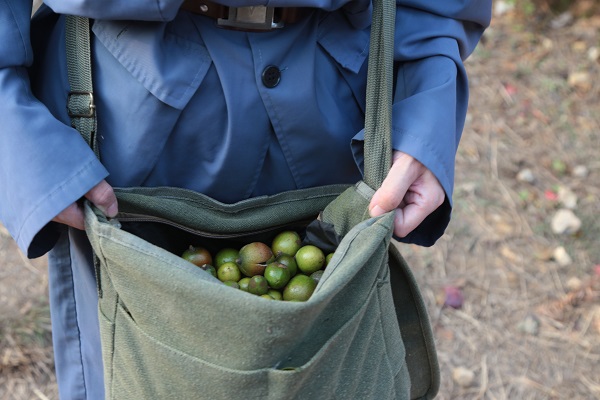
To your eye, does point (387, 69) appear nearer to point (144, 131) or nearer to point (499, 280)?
point (144, 131)

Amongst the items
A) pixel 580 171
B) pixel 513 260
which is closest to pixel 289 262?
pixel 513 260

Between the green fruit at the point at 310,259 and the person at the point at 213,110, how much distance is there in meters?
0.16

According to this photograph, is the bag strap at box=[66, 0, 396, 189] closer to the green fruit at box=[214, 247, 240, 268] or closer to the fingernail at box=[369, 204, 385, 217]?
the fingernail at box=[369, 204, 385, 217]

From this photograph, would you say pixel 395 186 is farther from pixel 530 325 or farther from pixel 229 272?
pixel 530 325

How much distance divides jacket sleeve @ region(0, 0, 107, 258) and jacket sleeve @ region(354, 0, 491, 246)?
56 cm

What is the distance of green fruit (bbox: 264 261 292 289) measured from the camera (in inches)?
59.8

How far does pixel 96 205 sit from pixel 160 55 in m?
0.31

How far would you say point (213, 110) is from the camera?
1468mm

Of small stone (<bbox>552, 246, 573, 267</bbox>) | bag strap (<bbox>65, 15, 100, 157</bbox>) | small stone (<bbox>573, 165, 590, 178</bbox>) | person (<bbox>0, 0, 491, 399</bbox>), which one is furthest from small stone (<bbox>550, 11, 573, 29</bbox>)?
bag strap (<bbox>65, 15, 100, 157</bbox>)

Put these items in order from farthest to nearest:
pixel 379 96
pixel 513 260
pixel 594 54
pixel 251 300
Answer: pixel 594 54 < pixel 513 260 < pixel 379 96 < pixel 251 300

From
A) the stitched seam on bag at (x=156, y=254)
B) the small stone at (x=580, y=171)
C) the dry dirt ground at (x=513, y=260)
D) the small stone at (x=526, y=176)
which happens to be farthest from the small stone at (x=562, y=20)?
the stitched seam on bag at (x=156, y=254)

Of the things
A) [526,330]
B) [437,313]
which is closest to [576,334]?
[526,330]

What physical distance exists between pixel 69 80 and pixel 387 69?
0.62 metres

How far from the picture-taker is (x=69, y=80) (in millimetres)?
1430
